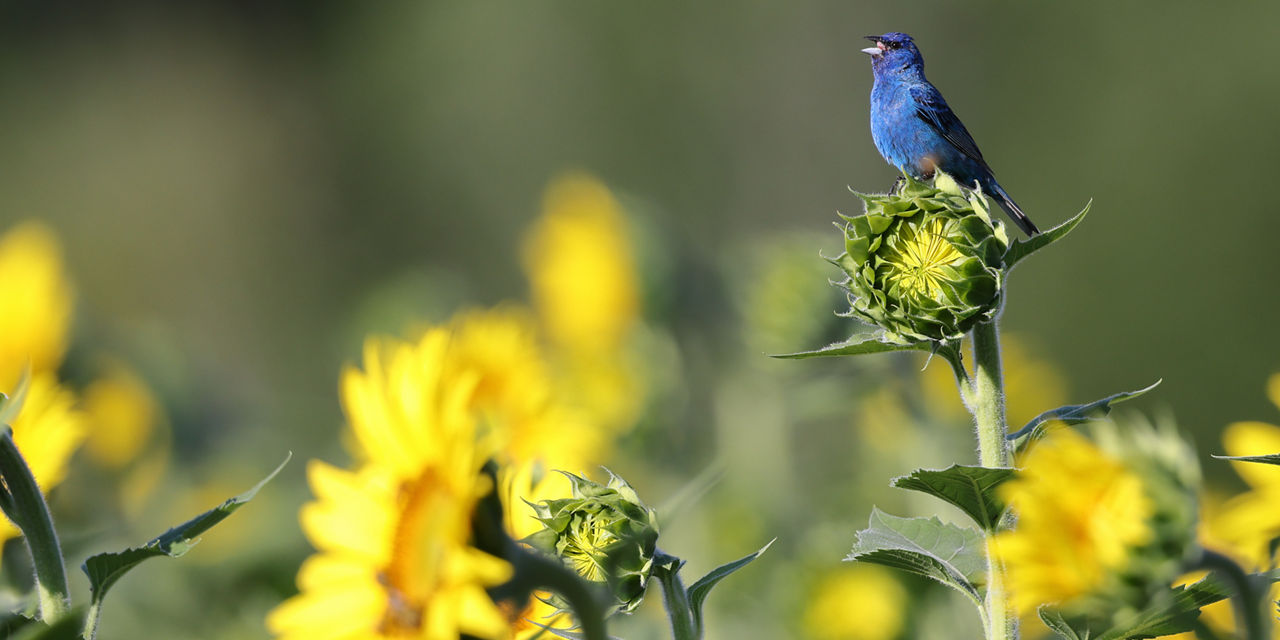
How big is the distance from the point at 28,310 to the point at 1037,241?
1.27 metres

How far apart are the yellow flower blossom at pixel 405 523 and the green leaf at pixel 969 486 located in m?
0.22

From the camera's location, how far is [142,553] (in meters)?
0.64

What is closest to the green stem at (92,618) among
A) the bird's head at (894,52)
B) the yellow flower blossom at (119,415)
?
the bird's head at (894,52)

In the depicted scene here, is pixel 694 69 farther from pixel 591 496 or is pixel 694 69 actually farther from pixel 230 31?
pixel 591 496

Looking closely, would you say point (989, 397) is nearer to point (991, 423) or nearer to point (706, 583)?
point (991, 423)

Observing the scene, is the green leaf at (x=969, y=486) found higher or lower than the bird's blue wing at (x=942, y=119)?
lower

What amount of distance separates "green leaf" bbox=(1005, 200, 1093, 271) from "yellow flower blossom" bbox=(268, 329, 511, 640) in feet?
1.02

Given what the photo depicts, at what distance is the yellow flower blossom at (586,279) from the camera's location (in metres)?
2.56

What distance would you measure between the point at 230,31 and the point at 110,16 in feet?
3.68

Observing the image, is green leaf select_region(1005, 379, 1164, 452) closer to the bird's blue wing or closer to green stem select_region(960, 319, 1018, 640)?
green stem select_region(960, 319, 1018, 640)

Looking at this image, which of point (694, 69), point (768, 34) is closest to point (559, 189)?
point (768, 34)

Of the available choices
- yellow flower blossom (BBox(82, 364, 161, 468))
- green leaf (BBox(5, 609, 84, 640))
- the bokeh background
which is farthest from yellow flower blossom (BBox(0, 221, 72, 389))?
green leaf (BBox(5, 609, 84, 640))

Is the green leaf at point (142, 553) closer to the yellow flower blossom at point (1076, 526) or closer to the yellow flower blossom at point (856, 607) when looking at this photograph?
the yellow flower blossom at point (1076, 526)

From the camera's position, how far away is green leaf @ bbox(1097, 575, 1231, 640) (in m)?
0.61
